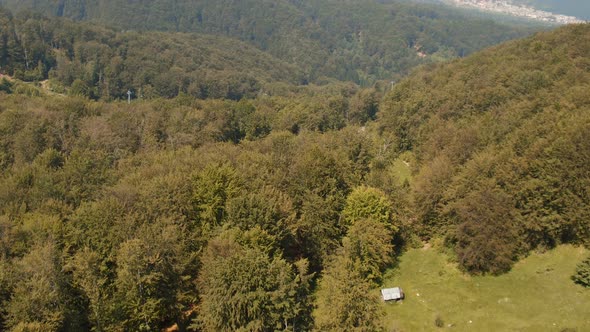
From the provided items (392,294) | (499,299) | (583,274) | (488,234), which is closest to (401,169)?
(488,234)

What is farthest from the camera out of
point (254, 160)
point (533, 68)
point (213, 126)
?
point (213, 126)

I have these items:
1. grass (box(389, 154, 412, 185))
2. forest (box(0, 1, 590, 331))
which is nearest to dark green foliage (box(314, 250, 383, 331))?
forest (box(0, 1, 590, 331))

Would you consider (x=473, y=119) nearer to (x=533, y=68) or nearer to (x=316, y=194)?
(x=533, y=68)

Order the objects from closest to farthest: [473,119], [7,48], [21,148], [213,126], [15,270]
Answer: [15,270] → [21,148] → [473,119] → [213,126] → [7,48]

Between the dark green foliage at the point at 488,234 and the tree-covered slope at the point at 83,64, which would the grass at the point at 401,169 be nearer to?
the dark green foliage at the point at 488,234

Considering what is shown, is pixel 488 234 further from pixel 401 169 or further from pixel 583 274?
pixel 401 169

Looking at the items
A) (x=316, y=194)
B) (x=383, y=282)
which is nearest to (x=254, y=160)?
(x=316, y=194)
